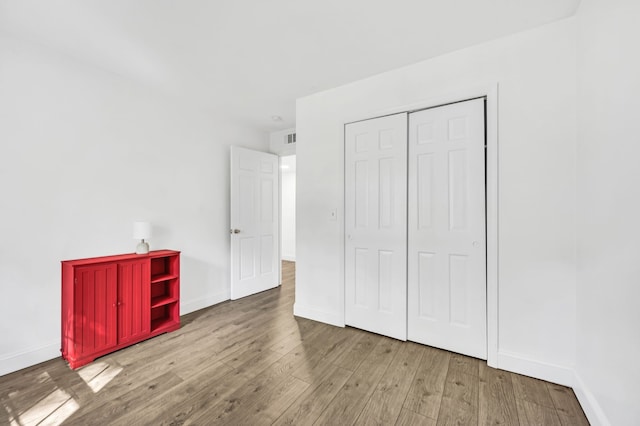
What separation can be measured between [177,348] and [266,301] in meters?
1.38

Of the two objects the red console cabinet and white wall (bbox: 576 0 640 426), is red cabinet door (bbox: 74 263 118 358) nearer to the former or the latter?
the red console cabinet

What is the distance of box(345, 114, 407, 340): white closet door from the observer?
2.54 meters

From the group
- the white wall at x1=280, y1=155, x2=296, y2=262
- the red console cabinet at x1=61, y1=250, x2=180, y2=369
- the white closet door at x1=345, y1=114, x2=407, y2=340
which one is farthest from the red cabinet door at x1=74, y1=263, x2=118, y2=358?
the white wall at x1=280, y1=155, x2=296, y2=262

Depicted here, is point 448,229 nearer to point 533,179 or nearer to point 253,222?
point 533,179

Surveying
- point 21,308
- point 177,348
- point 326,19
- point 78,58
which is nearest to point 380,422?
point 177,348

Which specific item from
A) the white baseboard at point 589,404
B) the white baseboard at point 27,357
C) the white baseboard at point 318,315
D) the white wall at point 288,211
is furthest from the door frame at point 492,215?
the white wall at point 288,211

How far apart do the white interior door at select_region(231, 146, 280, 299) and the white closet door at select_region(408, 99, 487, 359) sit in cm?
239

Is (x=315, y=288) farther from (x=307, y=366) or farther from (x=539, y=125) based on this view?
(x=539, y=125)

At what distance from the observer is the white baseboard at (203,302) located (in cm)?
325

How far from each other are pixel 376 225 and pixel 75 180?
284 cm

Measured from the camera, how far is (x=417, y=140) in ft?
8.09

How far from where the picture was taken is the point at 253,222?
4.00 m

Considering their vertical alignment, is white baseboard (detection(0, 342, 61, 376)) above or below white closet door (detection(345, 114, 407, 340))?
below

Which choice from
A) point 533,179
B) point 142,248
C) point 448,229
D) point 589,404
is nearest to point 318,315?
point 448,229
